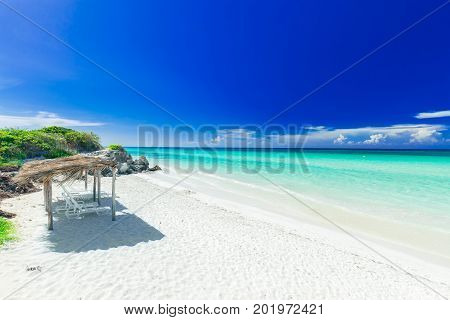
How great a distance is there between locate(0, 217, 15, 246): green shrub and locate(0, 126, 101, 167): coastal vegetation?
11578 millimetres

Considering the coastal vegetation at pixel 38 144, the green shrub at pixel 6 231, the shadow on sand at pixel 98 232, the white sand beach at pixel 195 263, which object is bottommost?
the white sand beach at pixel 195 263

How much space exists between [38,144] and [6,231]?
1814 centimetres

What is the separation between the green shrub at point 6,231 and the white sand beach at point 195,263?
231mm

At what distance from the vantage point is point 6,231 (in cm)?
749

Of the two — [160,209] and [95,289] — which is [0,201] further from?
[95,289]

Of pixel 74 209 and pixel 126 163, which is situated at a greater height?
pixel 126 163

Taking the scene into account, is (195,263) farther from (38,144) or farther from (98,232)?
(38,144)

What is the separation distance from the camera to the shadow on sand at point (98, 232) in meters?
7.07

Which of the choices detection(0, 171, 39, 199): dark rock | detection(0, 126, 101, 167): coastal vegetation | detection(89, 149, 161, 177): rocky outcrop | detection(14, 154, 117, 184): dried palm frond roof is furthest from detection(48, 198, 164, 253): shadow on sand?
detection(89, 149, 161, 177): rocky outcrop

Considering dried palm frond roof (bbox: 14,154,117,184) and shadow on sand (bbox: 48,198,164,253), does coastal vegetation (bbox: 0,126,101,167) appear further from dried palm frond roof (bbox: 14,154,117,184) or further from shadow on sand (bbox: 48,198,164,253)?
shadow on sand (bbox: 48,198,164,253)

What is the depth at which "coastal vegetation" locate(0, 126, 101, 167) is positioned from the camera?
2052 centimetres

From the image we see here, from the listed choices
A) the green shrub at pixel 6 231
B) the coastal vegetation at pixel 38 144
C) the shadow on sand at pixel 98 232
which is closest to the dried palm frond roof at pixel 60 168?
the green shrub at pixel 6 231

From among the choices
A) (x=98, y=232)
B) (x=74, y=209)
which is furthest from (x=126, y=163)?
(x=98, y=232)

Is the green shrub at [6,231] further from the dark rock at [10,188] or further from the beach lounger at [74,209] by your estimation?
the dark rock at [10,188]
